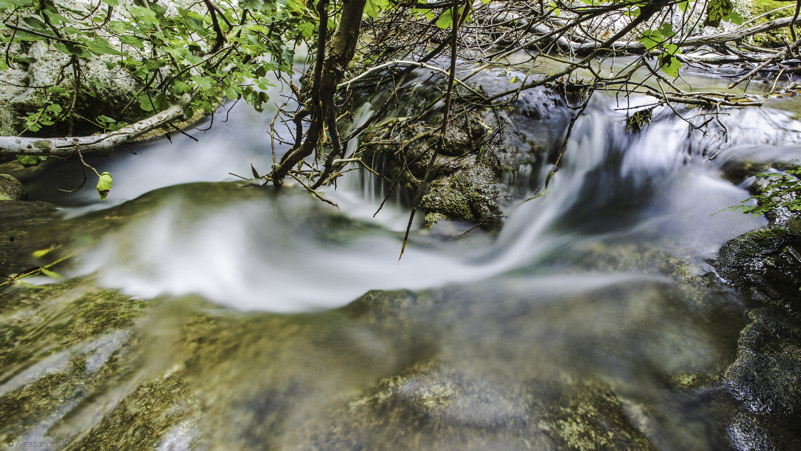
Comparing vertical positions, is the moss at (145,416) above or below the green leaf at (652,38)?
below

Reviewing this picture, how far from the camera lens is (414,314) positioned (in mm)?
2074

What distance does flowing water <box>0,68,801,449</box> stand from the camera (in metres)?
1.32

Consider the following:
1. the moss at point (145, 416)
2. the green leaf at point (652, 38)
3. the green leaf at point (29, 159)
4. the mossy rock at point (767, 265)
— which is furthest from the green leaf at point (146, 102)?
the mossy rock at point (767, 265)

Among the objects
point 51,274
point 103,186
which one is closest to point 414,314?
point 103,186

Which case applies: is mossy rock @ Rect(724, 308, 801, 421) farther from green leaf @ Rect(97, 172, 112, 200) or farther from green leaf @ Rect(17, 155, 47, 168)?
green leaf @ Rect(17, 155, 47, 168)

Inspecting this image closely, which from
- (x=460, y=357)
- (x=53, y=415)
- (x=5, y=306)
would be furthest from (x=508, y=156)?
(x=5, y=306)

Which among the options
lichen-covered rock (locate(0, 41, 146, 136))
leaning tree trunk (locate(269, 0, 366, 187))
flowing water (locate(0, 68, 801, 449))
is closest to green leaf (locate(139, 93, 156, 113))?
flowing water (locate(0, 68, 801, 449))

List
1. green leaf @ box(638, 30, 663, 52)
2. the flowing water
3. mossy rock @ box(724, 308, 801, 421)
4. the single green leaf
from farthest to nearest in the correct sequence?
the single green leaf → green leaf @ box(638, 30, 663, 52) → mossy rock @ box(724, 308, 801, 421) → the flowing water

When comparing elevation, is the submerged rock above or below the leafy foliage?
below

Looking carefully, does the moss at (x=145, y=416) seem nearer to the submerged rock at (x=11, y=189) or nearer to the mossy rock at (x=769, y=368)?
the mossy rock at (x=769, y=368)

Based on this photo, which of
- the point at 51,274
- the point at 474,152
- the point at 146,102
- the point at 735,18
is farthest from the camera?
the point at 474,152

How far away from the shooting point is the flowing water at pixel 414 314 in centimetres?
132

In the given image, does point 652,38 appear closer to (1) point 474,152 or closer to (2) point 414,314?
(1) point 474,152

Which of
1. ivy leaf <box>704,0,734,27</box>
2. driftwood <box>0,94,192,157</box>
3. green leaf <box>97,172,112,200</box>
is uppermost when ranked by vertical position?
ivy leaf <box>704,0,734,27</box>
